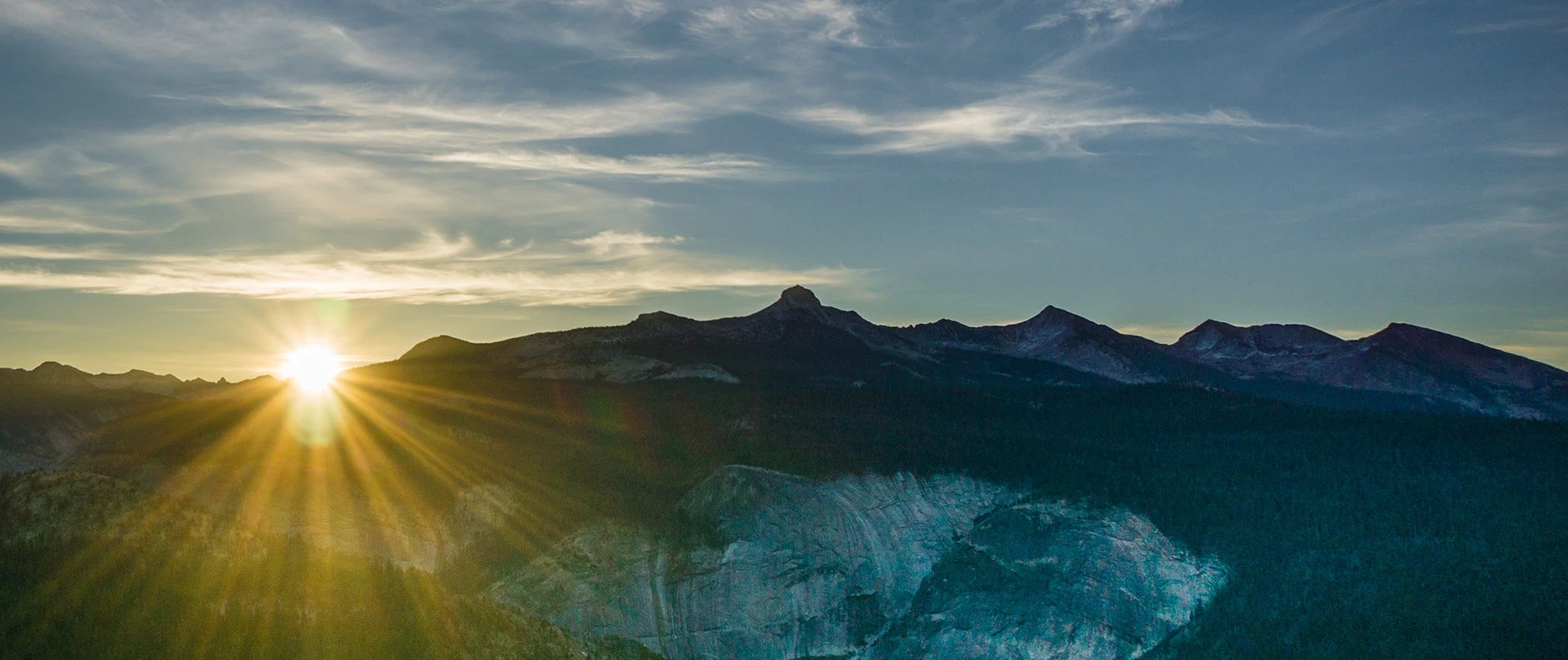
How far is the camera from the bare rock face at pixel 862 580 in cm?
15350

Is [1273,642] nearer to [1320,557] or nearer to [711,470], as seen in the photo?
[1320,557]

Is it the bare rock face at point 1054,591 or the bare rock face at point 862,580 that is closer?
the bare rock face at point 862,580

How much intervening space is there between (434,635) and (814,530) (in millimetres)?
82810

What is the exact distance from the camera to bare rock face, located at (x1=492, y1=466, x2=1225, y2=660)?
154m

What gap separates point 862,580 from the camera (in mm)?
163625

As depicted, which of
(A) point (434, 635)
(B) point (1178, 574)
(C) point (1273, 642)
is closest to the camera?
(A) point (434, 635)

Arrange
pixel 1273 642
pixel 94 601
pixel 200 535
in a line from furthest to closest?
pixel 1273 642 → pixel 200 535 → pixel 94 601

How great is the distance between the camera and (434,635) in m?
86.5

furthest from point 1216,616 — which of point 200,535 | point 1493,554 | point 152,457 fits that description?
point 152,457

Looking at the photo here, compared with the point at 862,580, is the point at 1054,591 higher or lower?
lower

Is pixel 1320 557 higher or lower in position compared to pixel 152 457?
lower

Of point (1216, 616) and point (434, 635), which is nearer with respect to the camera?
point (434, 635)

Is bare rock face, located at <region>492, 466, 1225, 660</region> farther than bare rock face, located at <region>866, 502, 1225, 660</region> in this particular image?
No

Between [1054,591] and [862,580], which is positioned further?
[1054,591]
